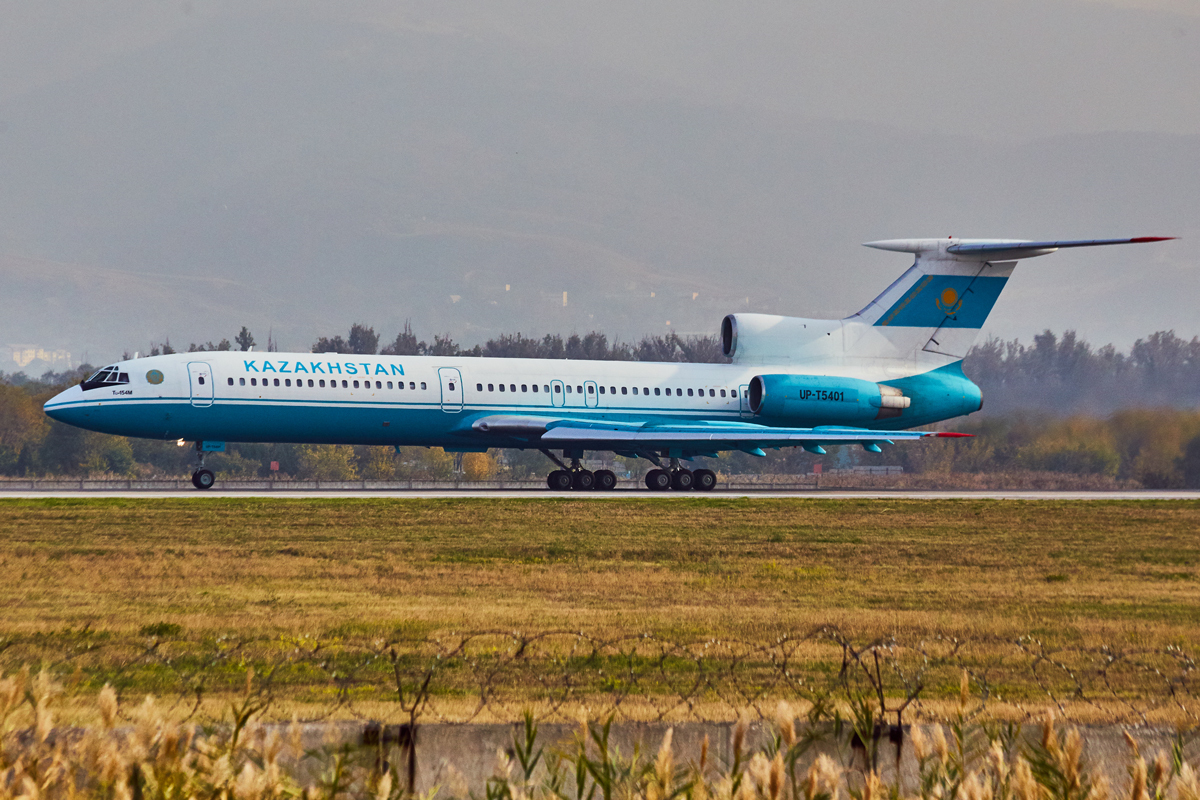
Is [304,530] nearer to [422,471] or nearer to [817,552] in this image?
[817,552]

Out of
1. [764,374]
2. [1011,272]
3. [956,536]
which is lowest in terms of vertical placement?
[956,536]

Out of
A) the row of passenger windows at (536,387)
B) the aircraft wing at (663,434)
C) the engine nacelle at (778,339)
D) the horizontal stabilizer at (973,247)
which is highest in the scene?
the horizontal stabilizer at (973,247)

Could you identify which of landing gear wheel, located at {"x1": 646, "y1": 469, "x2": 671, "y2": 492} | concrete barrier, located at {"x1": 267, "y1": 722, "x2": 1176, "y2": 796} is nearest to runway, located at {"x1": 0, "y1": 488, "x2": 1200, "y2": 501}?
landing gear wheel, located at {"x1": 646, "y1": 469, "x2": 671, "y2": 492}

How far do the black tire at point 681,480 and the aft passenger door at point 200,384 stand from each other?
15737mm

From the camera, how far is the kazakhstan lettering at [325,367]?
36031mm

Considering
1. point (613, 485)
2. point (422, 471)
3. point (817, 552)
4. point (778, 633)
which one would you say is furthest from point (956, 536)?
point (422, 471)

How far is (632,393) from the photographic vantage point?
40.7 meters

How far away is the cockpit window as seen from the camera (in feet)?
116

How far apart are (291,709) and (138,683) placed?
189cm

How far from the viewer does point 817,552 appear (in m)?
21.6

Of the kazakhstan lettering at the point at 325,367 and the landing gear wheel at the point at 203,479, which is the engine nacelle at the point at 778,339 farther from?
the landing gear wheel at the point at 203,479

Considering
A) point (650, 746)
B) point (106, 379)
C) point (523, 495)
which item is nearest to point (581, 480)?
point (523, 495)

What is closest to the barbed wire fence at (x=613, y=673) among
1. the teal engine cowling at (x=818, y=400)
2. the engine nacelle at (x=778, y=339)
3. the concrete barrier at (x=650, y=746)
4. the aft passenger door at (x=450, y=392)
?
the concrete barrier at (x=650, y=746)

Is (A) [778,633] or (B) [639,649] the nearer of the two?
(B) [639,649]
